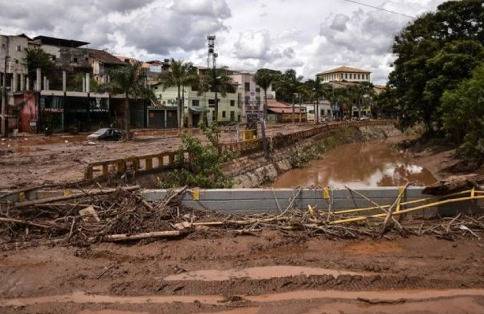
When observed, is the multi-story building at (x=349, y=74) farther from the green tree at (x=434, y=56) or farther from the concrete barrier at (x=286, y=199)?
the concrete barrier at (x=286, y=199)

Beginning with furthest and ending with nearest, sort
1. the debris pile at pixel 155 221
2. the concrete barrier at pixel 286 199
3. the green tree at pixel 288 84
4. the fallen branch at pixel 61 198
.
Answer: the green tree at pixel 288 84 < the concrete barrier at pixel 286 199 < the fallen branch at pixel 61 198 < the debris pile at pixel 155 221

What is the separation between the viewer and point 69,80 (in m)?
73.1

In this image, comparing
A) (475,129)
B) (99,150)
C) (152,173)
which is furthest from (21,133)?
(475,129)

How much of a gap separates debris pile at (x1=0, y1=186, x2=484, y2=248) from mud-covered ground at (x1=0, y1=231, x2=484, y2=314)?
0.31 metres

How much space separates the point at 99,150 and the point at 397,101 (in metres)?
27.6

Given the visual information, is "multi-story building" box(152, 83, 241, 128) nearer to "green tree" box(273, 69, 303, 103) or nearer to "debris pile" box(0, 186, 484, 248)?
"green tree" box(273, 69, 303, 103)

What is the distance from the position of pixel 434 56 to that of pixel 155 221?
34.4 metres

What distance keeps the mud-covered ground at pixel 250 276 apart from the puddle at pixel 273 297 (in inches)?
0.6

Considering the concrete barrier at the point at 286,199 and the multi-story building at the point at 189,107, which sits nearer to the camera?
the concrete barrier at the point at 286,199

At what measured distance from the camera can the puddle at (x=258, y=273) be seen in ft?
31.0

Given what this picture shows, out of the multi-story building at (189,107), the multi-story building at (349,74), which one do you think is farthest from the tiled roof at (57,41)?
the multi-story building at (349,74)

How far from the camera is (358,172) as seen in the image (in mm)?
41062

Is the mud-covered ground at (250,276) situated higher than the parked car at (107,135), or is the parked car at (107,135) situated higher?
the parked car at (107,135)

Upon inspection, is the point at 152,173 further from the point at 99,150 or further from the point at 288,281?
the point at 99,150
